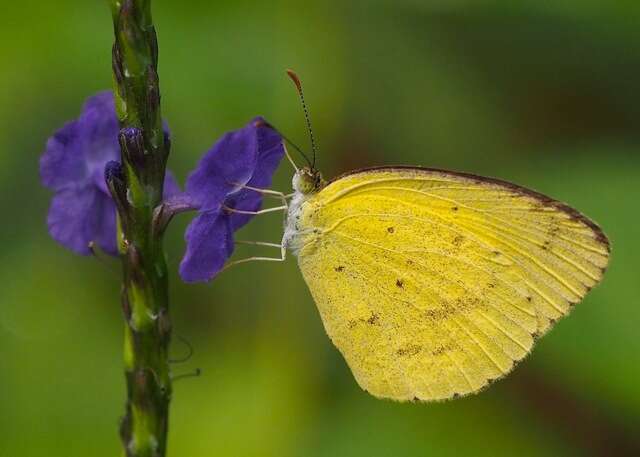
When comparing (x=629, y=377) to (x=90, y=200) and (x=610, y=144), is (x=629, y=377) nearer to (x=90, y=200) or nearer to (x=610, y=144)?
(x=610, y=144)

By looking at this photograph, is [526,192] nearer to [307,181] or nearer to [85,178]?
[307,181]

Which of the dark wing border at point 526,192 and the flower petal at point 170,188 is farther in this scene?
the dark wing border at point 526,192

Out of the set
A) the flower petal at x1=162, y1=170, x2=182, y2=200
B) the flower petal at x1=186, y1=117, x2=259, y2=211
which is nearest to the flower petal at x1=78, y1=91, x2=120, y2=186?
the flower petal at x1=162, y1=170, x2=182, y2=200

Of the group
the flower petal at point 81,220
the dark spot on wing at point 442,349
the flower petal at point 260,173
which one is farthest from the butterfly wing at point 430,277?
the flower petal at point 81,220

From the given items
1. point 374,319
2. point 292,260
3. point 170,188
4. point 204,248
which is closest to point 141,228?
point 204,248

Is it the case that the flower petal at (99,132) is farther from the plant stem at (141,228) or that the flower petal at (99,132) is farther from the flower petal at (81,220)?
the plant stem at (141,228)

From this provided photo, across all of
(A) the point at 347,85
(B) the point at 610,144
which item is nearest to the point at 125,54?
(A) the point at 347,85

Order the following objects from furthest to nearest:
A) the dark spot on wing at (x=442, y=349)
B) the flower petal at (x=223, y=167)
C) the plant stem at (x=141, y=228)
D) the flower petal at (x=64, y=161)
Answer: the dark spot on wing at (x=442, y=349) → the flower petal at (x=64, y=161) → the flower petal at (x=223, y=167) → the plant stem at (x=141, y=228)

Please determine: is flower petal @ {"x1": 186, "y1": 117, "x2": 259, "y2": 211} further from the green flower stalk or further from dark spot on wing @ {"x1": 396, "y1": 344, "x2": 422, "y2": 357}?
dark spot on wing @ {"x1": 396, "y1": 344, "x2": 422, "y2": 357}
